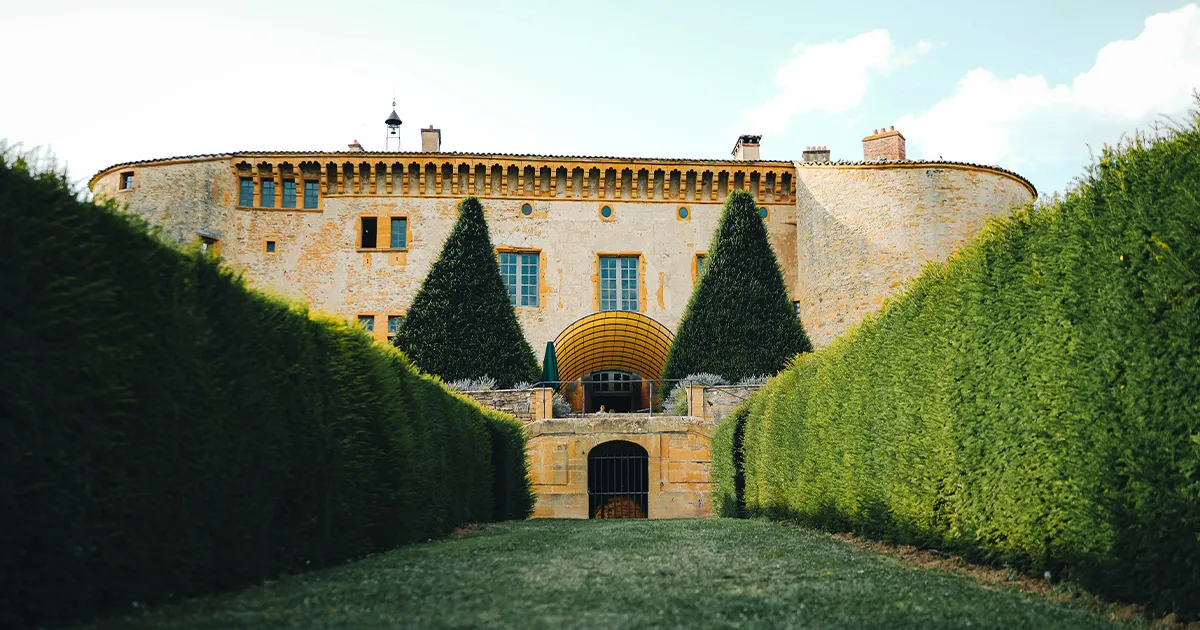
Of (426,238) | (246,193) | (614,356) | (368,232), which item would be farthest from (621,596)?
(246,193)

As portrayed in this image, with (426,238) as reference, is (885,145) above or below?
above

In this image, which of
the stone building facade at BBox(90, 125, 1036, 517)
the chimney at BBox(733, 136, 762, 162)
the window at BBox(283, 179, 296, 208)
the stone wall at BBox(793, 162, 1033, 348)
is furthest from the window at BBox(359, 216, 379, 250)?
the stone wall at BBox(793, 162, 1033, 348)

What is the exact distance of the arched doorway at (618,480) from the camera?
21.4 metres

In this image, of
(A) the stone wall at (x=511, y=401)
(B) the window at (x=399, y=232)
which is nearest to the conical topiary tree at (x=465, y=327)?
(A) the stone wall at (x=511, y=401)

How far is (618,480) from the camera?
2222cm

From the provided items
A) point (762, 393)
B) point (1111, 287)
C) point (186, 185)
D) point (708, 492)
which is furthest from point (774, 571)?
point (186, 185)

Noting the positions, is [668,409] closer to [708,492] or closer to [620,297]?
[708,492]

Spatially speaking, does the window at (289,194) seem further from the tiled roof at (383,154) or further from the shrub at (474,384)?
the shrub at (474,384)

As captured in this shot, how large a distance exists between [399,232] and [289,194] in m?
3.79

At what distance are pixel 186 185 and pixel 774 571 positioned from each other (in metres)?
27.3

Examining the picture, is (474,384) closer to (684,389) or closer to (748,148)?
(684,389)

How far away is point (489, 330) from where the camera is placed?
24.4 m

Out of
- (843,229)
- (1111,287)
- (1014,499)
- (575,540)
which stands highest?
(843,229)

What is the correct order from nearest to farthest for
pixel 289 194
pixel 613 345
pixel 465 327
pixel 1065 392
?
pixel 1065 392, pixel 465 327, pixel 289 194, pixel 613 345
